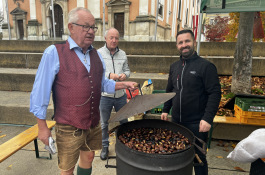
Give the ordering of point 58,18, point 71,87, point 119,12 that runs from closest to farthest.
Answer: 1. point 71,87
2. point 119,12
3. point 58,18

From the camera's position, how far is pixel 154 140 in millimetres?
2123

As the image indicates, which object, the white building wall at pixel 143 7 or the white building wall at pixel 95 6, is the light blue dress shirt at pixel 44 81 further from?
the white building wall at pixel 95 6

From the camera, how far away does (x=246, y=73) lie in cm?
500

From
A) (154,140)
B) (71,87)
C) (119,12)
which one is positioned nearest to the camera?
(71,87)

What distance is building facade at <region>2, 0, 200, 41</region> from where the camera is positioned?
18.4 metres

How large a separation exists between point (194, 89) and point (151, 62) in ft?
15.0

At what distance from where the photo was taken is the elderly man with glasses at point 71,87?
1.78 m

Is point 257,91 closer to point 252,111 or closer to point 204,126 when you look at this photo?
point 252,111

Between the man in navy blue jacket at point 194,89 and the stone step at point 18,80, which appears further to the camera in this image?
the stone step at point 18,80

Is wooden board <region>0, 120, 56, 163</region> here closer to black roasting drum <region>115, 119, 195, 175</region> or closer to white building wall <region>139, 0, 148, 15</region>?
black roasting drum <region>115, 119, 195, 175</region>

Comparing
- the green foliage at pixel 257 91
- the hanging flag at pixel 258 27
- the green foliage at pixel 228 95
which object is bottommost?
the green foliage at pixel 228 95

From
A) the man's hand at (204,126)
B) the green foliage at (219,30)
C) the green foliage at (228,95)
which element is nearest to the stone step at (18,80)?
the green foliage at (228,95)

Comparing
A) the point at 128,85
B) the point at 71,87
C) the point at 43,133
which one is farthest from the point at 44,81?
the point at 128,85

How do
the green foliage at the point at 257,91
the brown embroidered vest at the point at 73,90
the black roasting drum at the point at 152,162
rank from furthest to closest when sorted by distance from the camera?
the green foliage at the point at 257,91 → the brown embroidered vest at the point at 73,90 → the black roasting drum at the point at 152,162
